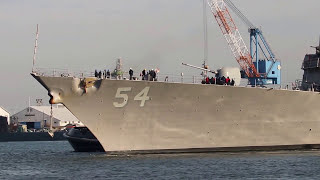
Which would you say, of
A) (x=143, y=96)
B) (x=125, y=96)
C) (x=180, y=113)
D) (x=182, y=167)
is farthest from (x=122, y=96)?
(x=182, y=167)

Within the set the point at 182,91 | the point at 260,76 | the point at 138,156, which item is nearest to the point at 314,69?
the point at 182,91

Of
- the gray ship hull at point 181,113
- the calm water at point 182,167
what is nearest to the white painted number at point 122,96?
the gray ship hull at point 181,113

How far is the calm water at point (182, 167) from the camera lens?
113 ft

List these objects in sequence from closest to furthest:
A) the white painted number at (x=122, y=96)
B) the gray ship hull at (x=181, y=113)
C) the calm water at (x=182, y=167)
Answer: the calm water at (x=182, y=167)
the white painted number at (x=122, y=96)
the gray ship hull at (x=181, y=113)

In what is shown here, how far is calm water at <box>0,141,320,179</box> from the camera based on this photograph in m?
34.6

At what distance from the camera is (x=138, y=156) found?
143 ft

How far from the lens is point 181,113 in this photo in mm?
43500

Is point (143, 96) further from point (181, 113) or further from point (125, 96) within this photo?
point (181, 113)

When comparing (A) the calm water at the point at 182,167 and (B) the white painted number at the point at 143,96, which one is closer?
(A) the calm water at the point at 182,167

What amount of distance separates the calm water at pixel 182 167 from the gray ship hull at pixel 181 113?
34.8 inches

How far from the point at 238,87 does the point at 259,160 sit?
5222 mm

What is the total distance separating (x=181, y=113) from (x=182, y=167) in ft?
20.7

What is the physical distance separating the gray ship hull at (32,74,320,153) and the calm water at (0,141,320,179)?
2.90 ft

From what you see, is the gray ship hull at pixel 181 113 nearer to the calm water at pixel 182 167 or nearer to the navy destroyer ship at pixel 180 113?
the navy destroyer ship at pixel 180 113
